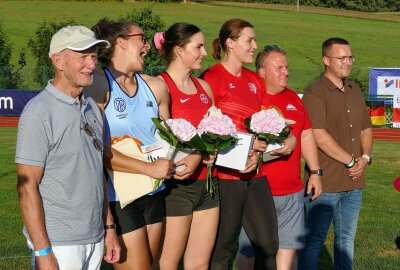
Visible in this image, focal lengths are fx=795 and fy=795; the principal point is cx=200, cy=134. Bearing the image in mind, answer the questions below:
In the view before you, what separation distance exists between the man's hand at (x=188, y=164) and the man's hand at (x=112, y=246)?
76cm

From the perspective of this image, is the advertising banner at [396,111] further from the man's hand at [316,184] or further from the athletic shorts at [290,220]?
the athletic shorts at [290,220]

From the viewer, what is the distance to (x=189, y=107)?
245 inches

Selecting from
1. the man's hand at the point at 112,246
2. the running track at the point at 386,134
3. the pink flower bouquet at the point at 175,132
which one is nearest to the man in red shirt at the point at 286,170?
the pink flower bouquet at the point at 175,132

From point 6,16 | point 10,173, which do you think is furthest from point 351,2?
point 10,173

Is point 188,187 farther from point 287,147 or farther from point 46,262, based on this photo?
point 46,262

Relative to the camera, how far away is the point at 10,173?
15.9 m

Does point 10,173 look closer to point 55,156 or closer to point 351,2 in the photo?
point 55,156

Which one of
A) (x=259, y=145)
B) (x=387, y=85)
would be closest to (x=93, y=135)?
(x=259, y=145)

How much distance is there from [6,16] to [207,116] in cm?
7394

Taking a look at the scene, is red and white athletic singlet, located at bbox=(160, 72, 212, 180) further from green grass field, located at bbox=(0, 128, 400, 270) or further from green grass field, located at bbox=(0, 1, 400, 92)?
green grass field, located at bbox=(0, 1, 400, 92)

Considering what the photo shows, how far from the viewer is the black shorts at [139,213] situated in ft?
18.1

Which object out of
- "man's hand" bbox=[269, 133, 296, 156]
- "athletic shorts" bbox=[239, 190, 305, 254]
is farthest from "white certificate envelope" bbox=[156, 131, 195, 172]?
"athletic shorts" bbox=[239, 190, 305, 254]

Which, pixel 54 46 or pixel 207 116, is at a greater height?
pixel 54 46

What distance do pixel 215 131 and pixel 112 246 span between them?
46.4 inches
